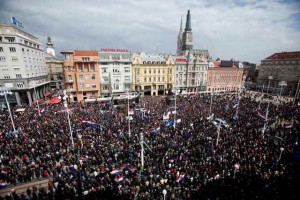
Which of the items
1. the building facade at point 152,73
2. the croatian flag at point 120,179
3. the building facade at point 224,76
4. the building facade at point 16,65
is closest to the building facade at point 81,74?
the building facade at point 16,65

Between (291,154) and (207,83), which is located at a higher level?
(207,83)

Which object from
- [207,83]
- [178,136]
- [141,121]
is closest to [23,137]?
[141,121]

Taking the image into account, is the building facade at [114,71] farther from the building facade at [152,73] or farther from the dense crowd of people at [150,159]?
the dense crowd of people at [150,159]

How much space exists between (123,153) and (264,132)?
1982cm

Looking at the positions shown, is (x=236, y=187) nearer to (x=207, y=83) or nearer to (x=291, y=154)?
(x=291, y=154)

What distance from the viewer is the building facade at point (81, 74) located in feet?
136

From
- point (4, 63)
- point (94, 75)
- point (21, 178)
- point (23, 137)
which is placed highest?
point (4, 63)

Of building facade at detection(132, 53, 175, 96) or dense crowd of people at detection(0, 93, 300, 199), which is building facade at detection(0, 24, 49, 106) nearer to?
dense crowd of people at detection(0, 93, 300, 199)

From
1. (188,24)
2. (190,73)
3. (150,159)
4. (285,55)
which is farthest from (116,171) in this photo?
(188,24)

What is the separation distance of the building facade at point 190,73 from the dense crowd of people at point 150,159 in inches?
1288

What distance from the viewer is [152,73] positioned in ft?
171

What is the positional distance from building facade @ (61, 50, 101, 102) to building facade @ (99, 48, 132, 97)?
1.83 m

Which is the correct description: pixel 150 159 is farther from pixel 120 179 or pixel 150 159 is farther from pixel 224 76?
pixel 224 76

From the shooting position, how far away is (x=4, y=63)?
117ft
